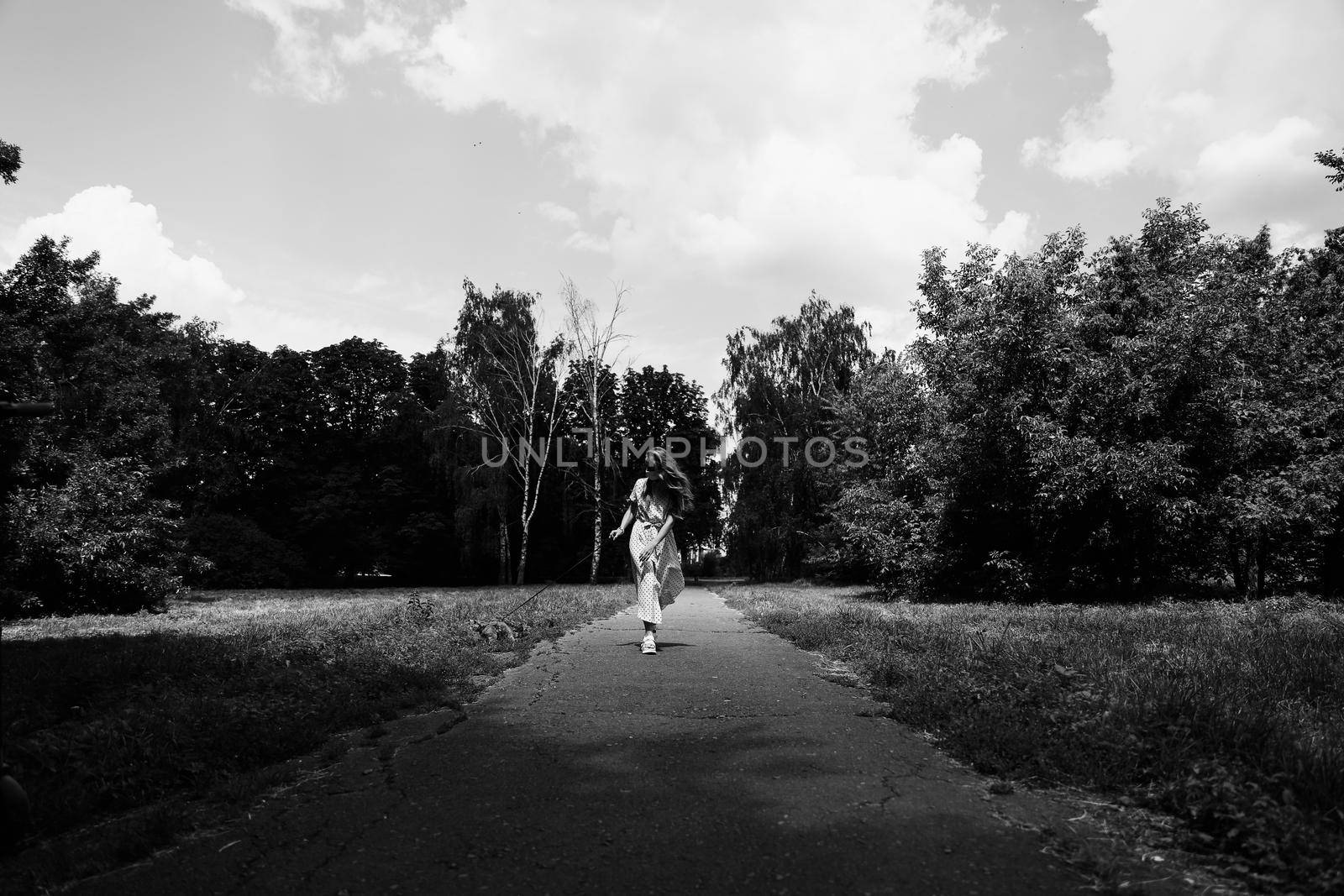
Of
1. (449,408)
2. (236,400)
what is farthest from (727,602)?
(236,400)

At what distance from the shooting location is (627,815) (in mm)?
3488

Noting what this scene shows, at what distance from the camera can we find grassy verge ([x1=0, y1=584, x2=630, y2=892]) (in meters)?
3.61

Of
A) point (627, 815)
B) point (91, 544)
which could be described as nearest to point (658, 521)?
point (627, 815)

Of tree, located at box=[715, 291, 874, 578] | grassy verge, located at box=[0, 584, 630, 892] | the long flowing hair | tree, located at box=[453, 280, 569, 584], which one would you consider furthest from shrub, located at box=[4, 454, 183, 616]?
tree, located at box=[715, 291, 874, 578]

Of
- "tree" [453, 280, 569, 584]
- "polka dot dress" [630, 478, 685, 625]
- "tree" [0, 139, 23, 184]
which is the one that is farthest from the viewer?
"tree" [453, 280, 569, 584]

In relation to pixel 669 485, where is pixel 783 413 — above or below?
above

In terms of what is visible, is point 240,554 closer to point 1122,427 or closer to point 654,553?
point 654,553

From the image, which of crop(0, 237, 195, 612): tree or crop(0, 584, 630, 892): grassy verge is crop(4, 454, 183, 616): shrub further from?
crop(0, 584, 630, 892): grassy verge

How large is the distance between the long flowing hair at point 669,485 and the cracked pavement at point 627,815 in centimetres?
379

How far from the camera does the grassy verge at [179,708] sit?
11.8 ft

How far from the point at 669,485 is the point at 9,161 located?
1471 centimetres

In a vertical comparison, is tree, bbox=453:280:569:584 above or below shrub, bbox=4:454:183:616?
above

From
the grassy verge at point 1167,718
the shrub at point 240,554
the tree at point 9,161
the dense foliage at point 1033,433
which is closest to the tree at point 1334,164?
the dense foliage at point 1033,433

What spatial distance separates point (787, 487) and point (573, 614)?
2683 centimetres
